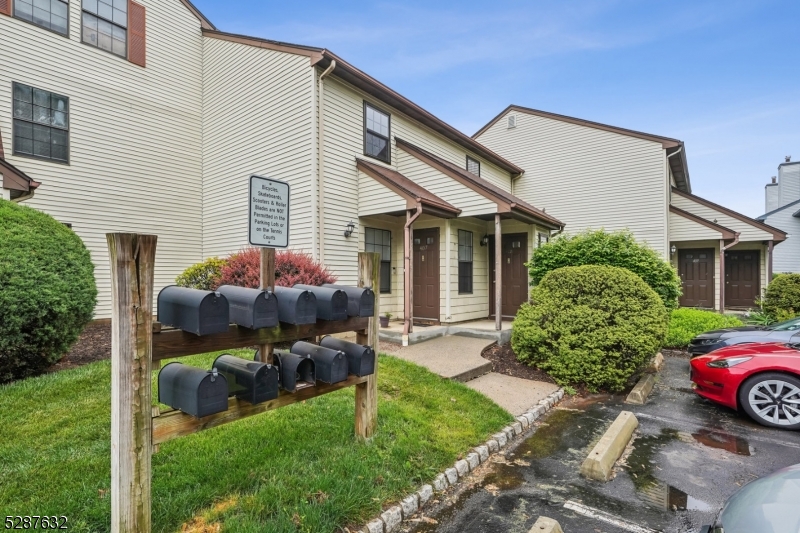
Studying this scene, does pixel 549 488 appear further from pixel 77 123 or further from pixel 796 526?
pixel 77 123

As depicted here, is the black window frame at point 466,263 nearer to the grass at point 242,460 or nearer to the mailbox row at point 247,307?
the grass at point 242,460

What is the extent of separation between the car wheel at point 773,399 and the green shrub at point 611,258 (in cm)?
497

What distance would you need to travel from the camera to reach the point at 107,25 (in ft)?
33.7

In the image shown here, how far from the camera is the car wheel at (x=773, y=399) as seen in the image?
4.74 m

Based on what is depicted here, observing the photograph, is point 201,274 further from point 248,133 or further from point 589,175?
point 589,175

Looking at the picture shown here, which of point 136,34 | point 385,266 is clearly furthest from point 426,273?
point 136,34

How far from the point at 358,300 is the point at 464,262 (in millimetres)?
7619

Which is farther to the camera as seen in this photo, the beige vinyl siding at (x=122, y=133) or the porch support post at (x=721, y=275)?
the porch support post at (x=721, y=275)

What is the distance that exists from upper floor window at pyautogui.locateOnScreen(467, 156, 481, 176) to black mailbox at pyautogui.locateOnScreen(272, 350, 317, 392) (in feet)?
38.8

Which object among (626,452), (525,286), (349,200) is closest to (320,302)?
(626,452)

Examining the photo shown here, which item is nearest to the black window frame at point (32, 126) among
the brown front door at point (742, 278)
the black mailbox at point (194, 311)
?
the black mailbox at point (194, 311)

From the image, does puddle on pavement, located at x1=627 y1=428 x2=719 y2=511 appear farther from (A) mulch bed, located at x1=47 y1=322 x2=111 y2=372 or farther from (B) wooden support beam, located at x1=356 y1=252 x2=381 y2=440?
(A) mulch bed, located at x1=47 y1=322 x2=111 y2=372

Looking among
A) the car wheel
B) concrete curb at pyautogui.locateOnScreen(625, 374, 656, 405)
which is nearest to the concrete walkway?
concrete curb at pyautogui.locateOnScreen(625, 374, 656, 405)

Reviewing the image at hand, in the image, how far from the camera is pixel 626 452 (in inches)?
162
